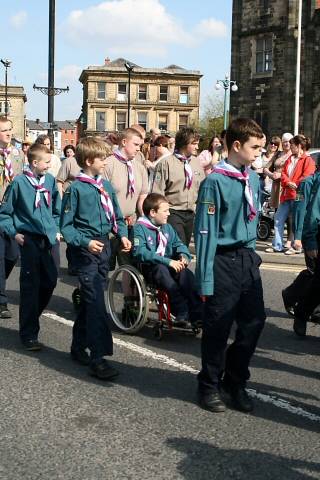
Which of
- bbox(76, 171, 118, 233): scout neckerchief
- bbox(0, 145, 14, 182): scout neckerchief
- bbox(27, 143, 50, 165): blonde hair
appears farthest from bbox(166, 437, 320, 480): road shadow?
bbox(0, 145, 14, 182): scout neckerchief

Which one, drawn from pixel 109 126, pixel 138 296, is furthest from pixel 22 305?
pixel 109 126

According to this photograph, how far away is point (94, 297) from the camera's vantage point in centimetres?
583

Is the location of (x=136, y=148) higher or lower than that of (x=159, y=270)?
higher

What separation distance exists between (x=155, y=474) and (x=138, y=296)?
3.48 metres

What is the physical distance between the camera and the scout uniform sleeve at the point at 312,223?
644 centimetres

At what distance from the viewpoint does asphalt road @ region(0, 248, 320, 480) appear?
13.4ft

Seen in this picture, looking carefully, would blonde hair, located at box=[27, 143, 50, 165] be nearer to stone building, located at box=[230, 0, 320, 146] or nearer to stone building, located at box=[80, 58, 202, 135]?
stone building, located at box=[230, 0, 320, 146]

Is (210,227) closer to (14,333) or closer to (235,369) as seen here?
(235,369)

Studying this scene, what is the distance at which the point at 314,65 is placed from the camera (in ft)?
125

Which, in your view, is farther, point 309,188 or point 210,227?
point 309,188

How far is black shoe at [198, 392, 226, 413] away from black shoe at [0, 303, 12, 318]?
3.55 meters

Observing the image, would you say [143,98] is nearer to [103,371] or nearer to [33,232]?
[33,232]

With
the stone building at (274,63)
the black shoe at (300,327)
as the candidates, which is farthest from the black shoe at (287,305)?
the stone building at (274,63)

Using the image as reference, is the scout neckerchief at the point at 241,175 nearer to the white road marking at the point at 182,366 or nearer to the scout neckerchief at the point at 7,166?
the white road marking at the point at 182,366
